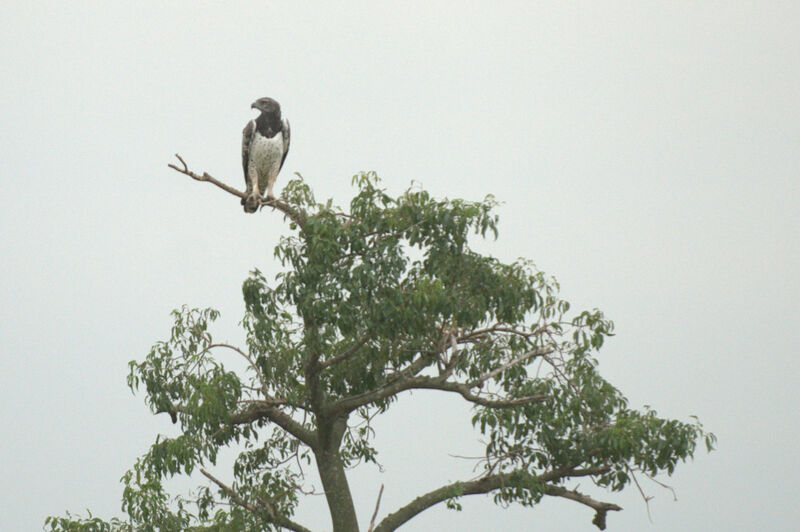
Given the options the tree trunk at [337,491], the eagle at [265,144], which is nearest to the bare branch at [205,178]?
the eagle at [265,144]

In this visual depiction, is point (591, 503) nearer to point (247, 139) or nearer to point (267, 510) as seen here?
point (267, 510)

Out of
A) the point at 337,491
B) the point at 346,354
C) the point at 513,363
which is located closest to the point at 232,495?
the point at 337,491

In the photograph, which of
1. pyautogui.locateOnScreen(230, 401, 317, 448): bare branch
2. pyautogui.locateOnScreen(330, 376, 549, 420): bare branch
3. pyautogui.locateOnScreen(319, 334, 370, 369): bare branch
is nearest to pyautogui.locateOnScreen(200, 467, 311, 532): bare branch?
pyautogui.locateOnScreen(230, 401, 317, 448): bare branch

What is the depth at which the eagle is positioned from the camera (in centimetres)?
1332

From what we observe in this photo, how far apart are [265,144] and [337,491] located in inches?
170

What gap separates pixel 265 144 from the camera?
1331 cm

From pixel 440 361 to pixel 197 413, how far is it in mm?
2441

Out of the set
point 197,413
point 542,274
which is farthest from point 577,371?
point 197,413

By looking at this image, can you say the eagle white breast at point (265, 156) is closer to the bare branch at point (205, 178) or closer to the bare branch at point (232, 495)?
the bare branch at point (205, 178)

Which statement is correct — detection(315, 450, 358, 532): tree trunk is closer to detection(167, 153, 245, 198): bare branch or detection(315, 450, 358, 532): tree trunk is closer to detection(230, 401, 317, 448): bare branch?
detection(230, 401, 317, 448): bare branch

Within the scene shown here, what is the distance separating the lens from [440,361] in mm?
11031

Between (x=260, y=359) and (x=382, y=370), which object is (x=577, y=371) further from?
(x=260, y=359)

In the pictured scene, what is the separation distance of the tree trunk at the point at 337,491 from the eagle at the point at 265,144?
3314 millimetres

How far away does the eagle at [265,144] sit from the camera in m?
13.3
